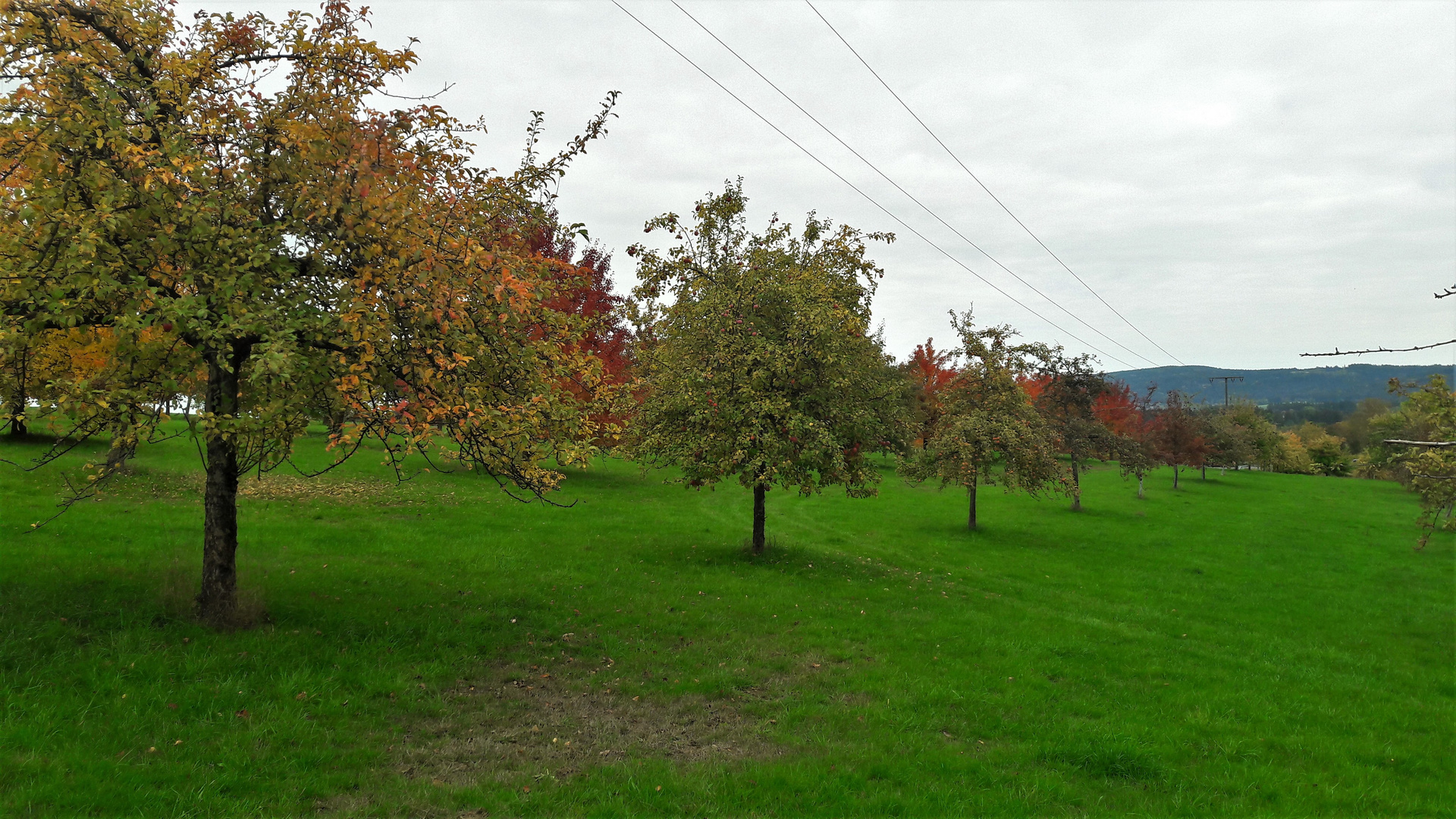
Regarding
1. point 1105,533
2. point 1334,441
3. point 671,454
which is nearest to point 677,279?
point 671,454

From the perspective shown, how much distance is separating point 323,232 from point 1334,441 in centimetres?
12386

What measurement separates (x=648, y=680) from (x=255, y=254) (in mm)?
7282

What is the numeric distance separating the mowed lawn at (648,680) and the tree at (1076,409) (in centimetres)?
1408

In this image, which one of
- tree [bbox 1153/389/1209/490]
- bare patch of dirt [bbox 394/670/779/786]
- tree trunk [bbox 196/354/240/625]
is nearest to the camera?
bare patch of dirt [bbox 394/670/779/786]

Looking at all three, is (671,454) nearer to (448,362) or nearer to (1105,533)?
(448,362)

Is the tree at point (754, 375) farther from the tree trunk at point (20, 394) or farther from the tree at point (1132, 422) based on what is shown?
the tree at point (1132, 422)

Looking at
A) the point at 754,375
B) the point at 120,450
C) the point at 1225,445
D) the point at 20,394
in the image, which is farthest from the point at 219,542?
the point at 1225,445

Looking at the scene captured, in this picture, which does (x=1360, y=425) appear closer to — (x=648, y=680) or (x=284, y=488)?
(x=648, y=680)

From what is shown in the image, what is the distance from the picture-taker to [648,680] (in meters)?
9.77

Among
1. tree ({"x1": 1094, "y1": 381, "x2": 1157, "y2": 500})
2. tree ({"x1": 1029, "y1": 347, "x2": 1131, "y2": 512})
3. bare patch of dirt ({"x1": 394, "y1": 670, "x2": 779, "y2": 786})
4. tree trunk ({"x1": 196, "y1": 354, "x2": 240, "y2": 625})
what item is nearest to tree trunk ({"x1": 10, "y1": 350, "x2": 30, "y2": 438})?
tree trunk ({"x1": 196, "y1": 354, "x2": 240, "y2": 625})

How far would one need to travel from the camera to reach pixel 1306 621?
17.2 meters

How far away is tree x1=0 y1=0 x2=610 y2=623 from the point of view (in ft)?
24.2

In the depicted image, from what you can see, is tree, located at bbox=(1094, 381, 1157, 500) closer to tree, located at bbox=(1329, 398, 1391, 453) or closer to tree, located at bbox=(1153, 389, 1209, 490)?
tree, located at bbox=(1153, 389, 1209, 490)

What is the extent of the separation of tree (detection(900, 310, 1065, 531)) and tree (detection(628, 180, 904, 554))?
252 inches
